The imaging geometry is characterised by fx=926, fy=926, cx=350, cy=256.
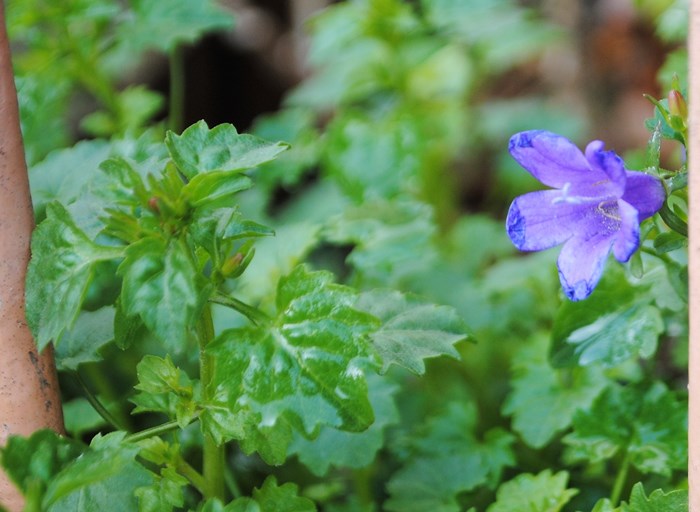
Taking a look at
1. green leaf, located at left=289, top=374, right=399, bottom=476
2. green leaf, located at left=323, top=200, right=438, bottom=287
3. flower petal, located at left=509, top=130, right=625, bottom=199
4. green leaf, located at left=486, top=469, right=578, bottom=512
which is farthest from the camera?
green leaf, located at left=323, top=200, right=438, bottom=287

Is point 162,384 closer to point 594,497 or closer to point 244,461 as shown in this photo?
point 244,461

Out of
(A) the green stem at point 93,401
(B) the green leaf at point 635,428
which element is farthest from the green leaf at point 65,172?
(B) the green leaf at point 635,428

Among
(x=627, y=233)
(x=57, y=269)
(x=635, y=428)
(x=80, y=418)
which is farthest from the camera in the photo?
(x=80, y=418)

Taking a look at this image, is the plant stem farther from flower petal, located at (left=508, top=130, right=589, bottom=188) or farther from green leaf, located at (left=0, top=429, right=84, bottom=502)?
flower petal, located at (left=508, top=130, right=589, bottom=188)

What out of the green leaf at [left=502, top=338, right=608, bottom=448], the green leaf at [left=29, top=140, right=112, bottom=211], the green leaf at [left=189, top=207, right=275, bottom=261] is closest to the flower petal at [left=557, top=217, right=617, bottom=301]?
the green leaf at [left=189, top=207, right=275, bottom=261]

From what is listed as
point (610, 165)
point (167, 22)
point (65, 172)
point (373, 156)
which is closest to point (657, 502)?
point (610, 165)

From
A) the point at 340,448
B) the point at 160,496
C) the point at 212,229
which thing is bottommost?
the point at 340,448

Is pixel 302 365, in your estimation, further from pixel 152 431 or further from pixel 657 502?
pixel 657 502
